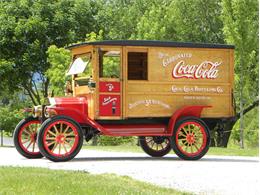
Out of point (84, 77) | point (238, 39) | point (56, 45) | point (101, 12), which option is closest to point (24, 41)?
point (56, 45)

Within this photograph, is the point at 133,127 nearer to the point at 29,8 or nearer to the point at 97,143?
the point at 97,143

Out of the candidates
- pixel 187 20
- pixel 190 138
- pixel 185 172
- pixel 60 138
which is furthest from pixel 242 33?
pixel 185 172

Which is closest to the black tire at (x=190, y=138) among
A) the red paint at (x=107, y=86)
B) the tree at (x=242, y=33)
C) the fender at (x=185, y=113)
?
the fender at (x=185, y=113)

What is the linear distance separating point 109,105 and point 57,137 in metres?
1.44

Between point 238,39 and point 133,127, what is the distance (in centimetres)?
1495

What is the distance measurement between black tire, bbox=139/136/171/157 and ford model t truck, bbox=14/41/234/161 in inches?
48.4

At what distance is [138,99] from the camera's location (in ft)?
56.1

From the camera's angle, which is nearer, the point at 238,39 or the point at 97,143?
the point at 238,39

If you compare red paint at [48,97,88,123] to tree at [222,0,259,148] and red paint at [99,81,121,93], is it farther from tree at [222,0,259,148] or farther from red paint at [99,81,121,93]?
tree at [222,0,259,148]

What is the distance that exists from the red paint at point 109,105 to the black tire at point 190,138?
56.4 inches

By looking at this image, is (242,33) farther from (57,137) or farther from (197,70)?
(57,137)

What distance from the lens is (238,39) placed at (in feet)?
103

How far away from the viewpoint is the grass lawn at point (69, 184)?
35.5ft

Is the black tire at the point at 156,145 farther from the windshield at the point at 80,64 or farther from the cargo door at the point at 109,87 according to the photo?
the windshield at the point at 80,64
